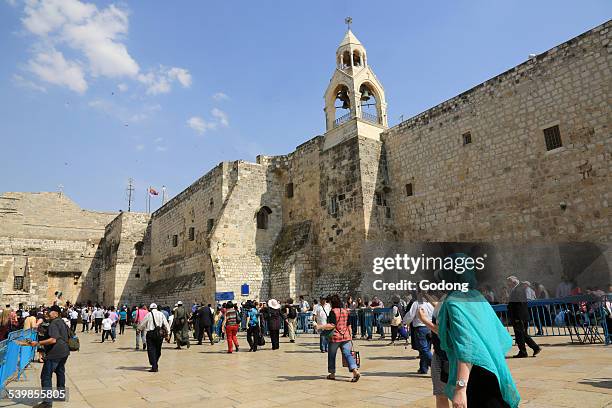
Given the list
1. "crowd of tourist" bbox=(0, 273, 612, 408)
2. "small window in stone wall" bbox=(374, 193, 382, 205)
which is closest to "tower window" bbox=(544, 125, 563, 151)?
"crowd of tourist" bbox=(0, 273, 612, 408)

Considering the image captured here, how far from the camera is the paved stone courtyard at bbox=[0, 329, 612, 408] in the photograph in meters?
4.58

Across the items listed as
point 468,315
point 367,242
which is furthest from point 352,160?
point 468,315

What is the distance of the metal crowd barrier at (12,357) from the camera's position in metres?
5.83

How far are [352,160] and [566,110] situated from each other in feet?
24.6

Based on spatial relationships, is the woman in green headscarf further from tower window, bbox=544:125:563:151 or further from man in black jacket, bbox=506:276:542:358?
tower window, bbox=544:125:563:151

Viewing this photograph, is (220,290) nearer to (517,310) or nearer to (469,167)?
(469,167)

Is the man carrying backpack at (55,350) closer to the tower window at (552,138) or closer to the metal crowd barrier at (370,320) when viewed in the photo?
the metal crowd barrier at (370,320)

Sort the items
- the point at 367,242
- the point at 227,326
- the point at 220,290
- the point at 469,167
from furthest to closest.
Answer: the point at 220,290, the point at 367,242, the point at 469,167, the point at 227,326

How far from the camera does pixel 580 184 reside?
440 inches

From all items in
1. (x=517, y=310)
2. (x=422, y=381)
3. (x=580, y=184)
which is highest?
(x=580, y=184)

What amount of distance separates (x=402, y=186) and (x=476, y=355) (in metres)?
14.4

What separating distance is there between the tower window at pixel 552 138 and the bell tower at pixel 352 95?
680 cm

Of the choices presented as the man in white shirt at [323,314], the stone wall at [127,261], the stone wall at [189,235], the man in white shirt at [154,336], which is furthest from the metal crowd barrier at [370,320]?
the stone wall at [127,261]

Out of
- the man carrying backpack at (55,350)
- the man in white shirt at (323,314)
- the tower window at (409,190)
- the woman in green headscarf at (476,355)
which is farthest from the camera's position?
the tower window at (409,190)
